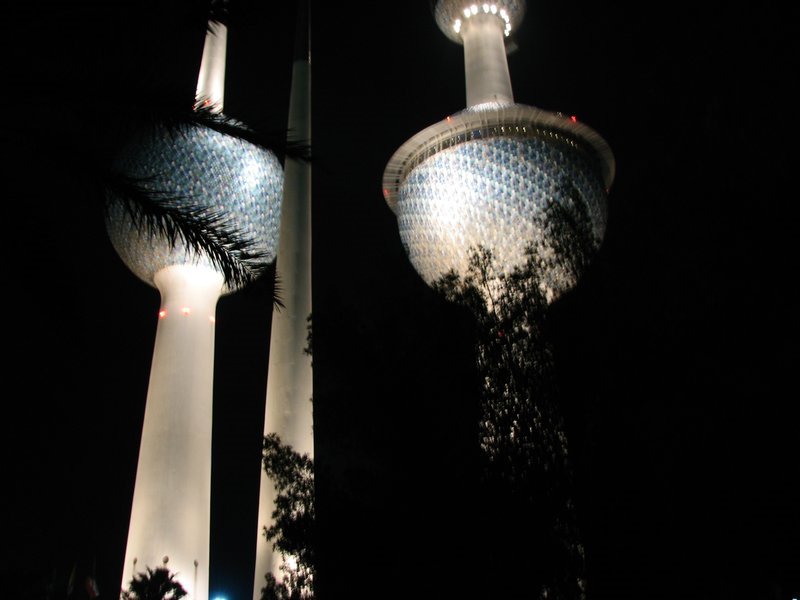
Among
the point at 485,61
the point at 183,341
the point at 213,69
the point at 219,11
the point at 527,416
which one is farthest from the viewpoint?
the point at 485,61

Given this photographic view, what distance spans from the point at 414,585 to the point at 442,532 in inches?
25.4

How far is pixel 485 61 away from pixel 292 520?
2276 centimetres

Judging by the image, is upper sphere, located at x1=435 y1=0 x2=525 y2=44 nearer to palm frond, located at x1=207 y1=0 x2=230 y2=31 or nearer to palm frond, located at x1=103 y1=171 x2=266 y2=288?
palm frond, located at x1=207 y1=0 x2=230 y2=31

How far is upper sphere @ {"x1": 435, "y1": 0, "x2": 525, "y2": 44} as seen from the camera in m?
32.9

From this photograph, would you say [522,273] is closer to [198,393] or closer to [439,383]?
[439,383]

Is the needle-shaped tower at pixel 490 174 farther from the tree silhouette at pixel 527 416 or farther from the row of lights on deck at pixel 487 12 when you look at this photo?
the tree silhouette at pixel 527 416

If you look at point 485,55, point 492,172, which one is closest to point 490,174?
point 492,172

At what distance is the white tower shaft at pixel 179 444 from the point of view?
65.6 feet

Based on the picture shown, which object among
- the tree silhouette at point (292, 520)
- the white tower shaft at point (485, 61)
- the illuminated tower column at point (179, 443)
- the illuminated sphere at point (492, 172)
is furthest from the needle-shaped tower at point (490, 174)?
the tree silhouette at point (292, 520)

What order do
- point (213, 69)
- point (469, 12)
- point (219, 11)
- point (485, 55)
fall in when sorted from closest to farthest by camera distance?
point (219, 11), point (213, 69), point (485, 55), point (469, 12)

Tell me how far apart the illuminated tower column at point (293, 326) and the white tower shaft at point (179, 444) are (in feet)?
5.95

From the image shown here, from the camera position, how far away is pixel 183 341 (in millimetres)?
22625

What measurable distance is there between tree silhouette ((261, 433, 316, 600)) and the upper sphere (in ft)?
81.3

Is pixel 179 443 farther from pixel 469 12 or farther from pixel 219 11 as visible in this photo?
pixel 469 12
